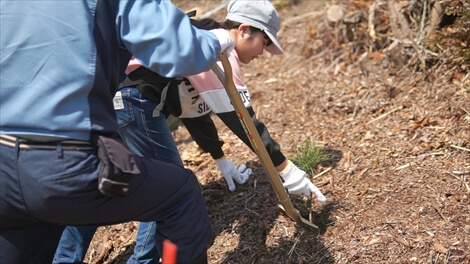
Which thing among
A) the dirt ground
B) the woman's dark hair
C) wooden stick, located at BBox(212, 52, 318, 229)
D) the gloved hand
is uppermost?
the woman's dark hair

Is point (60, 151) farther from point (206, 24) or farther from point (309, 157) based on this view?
point (309, 157)

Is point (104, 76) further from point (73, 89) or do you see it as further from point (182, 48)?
point (182, 48)

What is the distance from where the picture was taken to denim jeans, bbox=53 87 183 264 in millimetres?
3121

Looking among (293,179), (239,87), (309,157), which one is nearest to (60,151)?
(239,87)

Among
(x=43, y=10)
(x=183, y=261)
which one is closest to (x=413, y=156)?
(x=183, y=261)

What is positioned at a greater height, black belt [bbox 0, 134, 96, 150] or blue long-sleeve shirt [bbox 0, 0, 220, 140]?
blue long-sleeve shirt [bbox 0, 0, 220, 140]

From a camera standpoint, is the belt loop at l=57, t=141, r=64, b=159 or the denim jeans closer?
the belt loop at l=57, t=141, r=64, b=159

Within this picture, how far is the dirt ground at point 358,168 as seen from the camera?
3.41m

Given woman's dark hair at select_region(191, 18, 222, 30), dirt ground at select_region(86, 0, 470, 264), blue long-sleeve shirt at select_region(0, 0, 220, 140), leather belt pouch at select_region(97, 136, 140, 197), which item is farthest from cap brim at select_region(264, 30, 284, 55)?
leather belt pouch at select_region(97, 136, 140, 197)

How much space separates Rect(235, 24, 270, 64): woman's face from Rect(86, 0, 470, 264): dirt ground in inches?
41.3

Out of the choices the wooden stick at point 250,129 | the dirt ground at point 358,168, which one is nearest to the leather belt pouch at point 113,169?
the wooden stick at point 250,129

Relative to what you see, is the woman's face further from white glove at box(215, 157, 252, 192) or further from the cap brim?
white glove at box(215, 157, 252, 192)

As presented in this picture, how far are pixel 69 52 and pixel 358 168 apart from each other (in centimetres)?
247

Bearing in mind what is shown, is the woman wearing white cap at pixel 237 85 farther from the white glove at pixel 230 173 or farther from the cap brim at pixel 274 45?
the white glove at pixel 230 173
